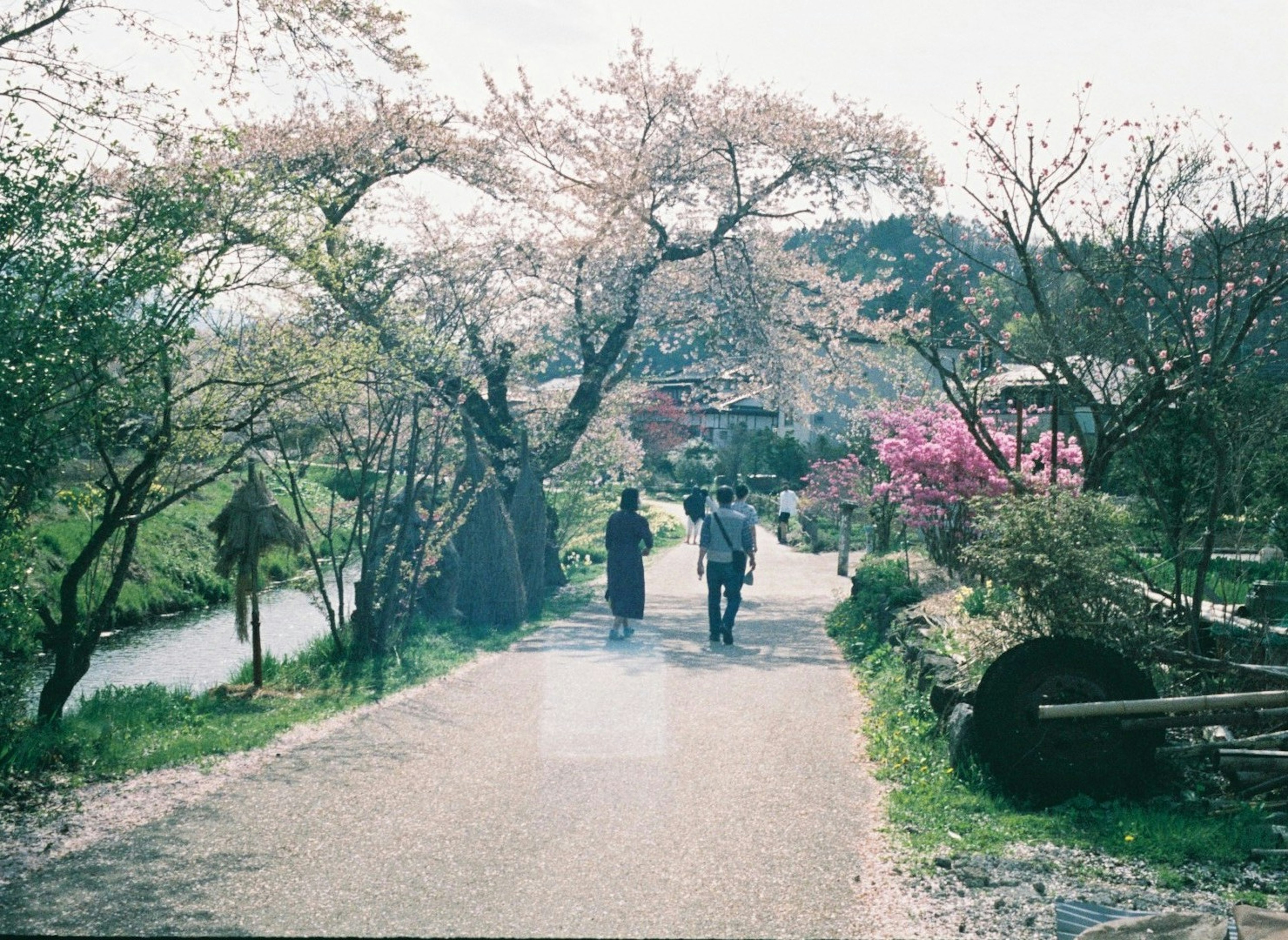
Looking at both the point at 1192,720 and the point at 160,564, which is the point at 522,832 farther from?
the point at 160,564

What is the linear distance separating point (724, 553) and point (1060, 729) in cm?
702

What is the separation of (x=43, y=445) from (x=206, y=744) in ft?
8.51

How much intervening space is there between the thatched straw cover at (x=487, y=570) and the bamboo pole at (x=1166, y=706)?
9.61 m

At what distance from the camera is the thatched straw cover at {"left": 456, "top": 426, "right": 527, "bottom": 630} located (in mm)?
15352

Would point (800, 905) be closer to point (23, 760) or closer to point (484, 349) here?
point (23, 760)

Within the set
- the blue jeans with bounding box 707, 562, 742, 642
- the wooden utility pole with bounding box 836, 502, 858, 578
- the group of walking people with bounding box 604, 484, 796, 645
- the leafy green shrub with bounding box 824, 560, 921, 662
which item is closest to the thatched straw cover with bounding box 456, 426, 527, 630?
the group of walking people with bounding box 604, 484, 796, 645

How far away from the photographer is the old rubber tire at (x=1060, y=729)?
6.71m

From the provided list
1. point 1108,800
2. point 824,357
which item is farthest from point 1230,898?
point 824,357

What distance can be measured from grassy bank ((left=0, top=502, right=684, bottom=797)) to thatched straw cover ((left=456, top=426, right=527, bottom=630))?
43 cm

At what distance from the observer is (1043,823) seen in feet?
20.9

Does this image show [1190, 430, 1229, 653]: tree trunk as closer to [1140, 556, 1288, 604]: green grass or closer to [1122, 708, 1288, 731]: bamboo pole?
[1122, 708, 1288, 731]: bamboo pole

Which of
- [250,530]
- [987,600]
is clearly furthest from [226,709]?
[987,600]

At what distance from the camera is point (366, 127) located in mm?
16875

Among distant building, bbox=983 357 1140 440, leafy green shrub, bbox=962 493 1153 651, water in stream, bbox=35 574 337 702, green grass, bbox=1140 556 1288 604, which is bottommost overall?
water in stream, bbox=35 574 337 702
